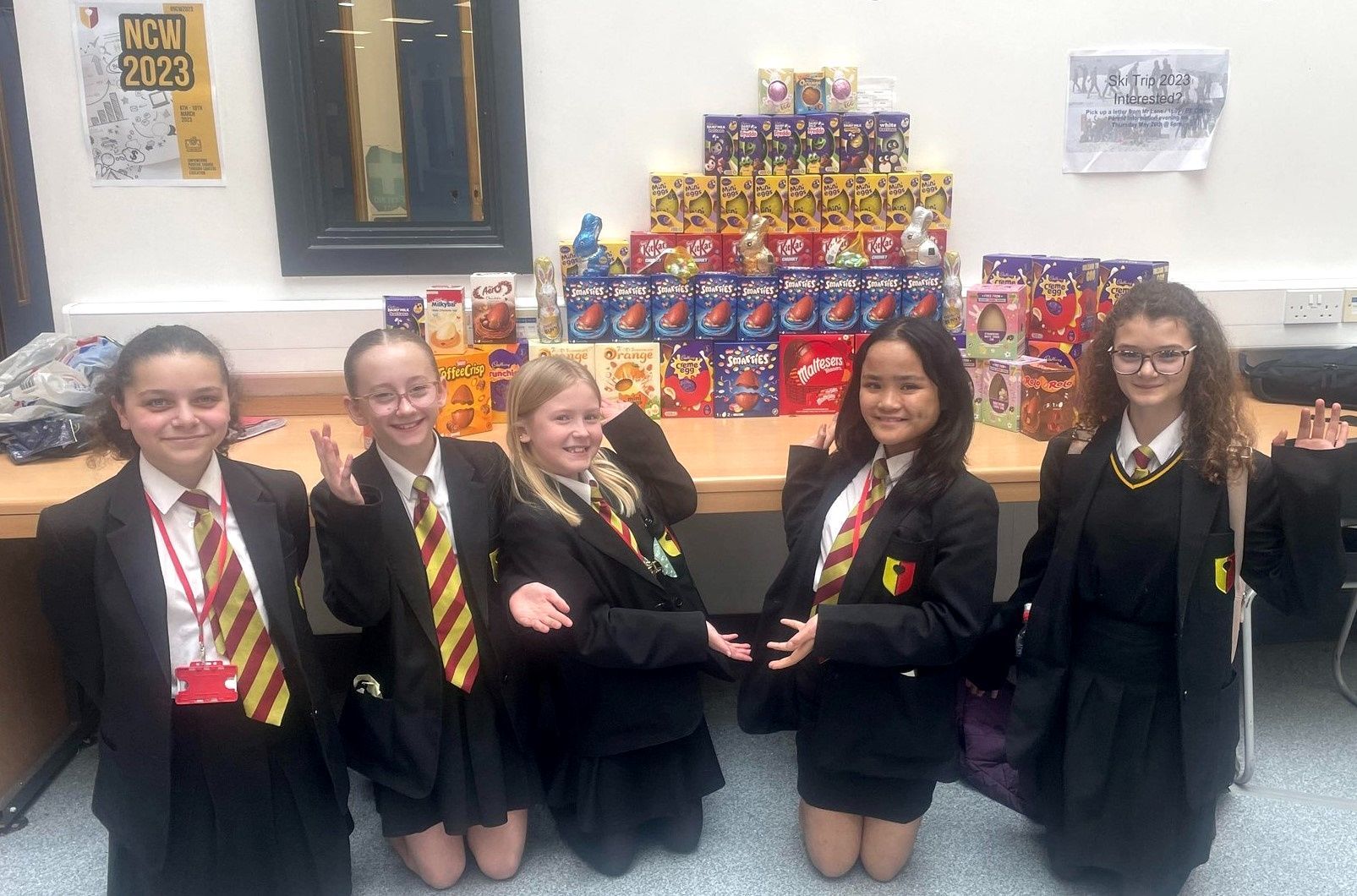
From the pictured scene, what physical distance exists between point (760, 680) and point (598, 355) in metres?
0.98

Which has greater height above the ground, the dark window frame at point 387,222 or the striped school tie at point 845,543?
the dark window frame at point 387,222

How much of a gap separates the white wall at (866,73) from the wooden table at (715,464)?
23.6 inches

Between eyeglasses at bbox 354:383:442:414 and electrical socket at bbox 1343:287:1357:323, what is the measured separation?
2.85 m

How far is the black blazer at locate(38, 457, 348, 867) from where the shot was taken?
66.7 inches

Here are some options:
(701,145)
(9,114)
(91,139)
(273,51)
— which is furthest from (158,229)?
(701,145)

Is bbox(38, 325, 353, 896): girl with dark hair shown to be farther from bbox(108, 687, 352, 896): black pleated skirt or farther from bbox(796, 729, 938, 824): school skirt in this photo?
bbox(796, 729, 938, 824): school skirt

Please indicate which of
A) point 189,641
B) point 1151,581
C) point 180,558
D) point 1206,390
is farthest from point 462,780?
point 1206,390

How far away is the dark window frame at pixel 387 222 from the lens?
2.74m

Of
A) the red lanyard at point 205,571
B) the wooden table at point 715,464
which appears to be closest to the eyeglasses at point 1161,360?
the wooden table at point 715,464

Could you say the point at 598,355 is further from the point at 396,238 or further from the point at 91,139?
the point at 91,139

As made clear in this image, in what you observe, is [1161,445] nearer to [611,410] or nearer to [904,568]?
[904,568]

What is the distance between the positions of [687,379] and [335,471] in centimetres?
117

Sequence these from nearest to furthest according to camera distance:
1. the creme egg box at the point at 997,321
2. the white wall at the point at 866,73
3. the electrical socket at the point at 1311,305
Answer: the creme egg box at the point at 997,321 < the white wall at the point at 866,73 < the electrical socket at the point at 1311,305

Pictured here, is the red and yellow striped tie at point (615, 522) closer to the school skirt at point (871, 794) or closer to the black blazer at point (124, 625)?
the school skirt at point (871, 794)
